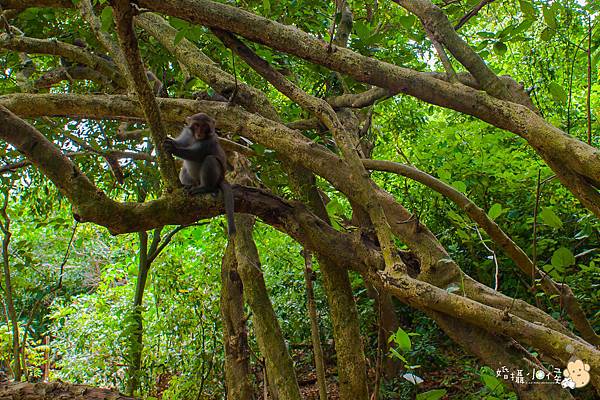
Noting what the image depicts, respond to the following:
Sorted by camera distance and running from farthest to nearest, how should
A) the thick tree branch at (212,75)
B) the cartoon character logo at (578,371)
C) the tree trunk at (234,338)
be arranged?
1. the tree trunk at (234,338)
2. the thick tree branch at (212,75)
3. the cartoon character logo at (578,371)

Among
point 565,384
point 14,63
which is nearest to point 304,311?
point 14,63

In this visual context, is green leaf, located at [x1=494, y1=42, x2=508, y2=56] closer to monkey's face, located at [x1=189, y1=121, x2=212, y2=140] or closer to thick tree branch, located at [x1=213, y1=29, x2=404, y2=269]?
thick tree branch, located at [x1=213, y1=29, x2=404, y2=269]

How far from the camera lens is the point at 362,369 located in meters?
3.52

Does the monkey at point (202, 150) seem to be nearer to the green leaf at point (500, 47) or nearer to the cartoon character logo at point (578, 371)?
the green leaf at point (500, 47)

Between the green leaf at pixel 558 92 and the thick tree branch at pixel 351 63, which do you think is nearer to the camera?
the green leaf at pixel 558 92

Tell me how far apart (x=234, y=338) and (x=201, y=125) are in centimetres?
171

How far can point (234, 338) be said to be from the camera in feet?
14.1

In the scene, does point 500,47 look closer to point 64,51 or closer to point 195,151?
point 195,151

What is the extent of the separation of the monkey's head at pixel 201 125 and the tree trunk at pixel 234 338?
93 centimetres

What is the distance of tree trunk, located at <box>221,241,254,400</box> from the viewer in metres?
4.22

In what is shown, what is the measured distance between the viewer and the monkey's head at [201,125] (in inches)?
145

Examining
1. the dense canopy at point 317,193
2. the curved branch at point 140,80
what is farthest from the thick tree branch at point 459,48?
the curved branch at point 140,80

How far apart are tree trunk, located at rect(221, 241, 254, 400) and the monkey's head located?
93cm

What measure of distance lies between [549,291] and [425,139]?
3478 millimetres
